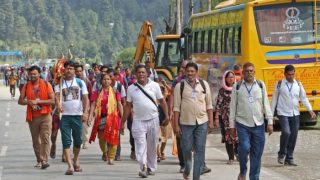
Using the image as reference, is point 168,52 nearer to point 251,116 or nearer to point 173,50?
point 173,50

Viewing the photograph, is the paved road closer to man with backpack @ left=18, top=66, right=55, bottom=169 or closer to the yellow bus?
man with backpack @ left=18, top=66, right=55, bottom=169

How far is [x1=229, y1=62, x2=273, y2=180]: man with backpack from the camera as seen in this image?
11281mm

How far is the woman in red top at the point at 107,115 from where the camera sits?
578 inches

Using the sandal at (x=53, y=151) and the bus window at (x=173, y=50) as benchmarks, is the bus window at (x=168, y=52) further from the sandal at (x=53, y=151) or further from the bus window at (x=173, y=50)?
the sandal at (x=53, y=151)

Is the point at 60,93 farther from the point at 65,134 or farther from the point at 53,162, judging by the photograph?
the point at 53,162

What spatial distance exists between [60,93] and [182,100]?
2545 millimetres

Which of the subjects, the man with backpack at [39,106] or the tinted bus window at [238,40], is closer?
the man with backpack at [39,106]

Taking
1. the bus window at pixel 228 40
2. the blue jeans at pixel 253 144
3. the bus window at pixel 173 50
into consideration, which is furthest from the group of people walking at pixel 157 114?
the bus window at pixel 173 50

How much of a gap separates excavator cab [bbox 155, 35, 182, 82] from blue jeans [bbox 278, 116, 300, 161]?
16168 mm

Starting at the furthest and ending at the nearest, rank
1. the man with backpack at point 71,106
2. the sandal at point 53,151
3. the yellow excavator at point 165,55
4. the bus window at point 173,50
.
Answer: the bus window at point 173,50 → the yellow excavator at point 165,55 → the sandal at point 53,151 → the man with backpack at point 71,106

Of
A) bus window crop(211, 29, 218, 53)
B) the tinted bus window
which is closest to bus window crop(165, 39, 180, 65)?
bus window crop(211, 29, 218, 53)

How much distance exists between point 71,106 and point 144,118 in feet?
4.11

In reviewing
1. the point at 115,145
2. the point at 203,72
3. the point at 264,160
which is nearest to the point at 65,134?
the point at 115,145

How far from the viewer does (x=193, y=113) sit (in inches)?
463
